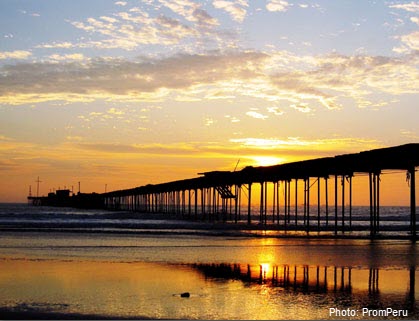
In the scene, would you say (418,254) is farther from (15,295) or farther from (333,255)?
(15,295)

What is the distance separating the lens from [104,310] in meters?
11.4

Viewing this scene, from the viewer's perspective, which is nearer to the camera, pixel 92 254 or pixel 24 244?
pixel 92 254

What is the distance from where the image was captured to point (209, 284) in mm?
14633

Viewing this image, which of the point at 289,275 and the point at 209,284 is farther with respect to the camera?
the point at 289,275

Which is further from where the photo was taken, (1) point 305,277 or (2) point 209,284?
(1) point 305,277

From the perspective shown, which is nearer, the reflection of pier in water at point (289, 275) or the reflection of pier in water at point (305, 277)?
the reflection of pier in water at point (305, 277)

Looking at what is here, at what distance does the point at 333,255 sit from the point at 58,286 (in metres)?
11.9

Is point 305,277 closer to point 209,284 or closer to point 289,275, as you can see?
point 289,275

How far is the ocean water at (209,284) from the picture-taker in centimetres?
1139

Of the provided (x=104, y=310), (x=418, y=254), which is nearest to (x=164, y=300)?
(x=104, y=310)

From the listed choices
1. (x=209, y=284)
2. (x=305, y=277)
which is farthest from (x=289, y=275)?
(x=209, y=284)

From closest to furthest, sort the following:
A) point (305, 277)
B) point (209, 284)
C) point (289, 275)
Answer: point (209, 284), point (305, 277), point (289, 275)

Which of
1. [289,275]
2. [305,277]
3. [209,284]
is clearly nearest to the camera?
[209,284]

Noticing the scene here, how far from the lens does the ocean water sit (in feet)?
37.4
